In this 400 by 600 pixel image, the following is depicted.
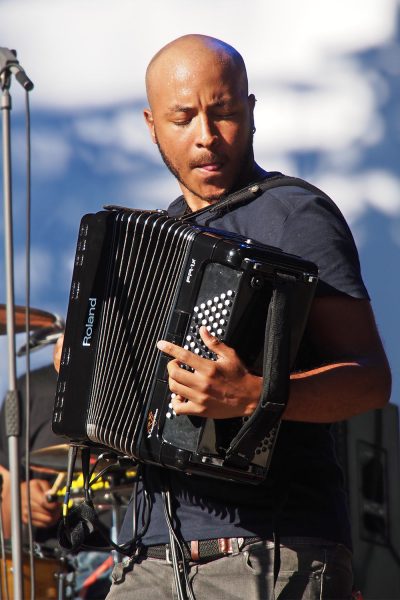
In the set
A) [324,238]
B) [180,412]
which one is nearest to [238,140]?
[324,238]

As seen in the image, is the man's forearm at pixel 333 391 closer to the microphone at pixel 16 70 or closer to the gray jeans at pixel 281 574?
the gray jeans at pixel 281 574

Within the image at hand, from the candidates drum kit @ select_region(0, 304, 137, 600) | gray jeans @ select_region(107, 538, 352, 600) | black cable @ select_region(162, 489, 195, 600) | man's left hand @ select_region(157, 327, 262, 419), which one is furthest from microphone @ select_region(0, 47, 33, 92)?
drum kit @ select_region(0, 304, 137, 600)

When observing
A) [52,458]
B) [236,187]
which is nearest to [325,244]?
[236,187]

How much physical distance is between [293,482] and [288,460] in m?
0.05

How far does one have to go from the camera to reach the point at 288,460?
7.10ft

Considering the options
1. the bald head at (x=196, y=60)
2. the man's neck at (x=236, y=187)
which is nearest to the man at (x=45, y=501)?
the man's neck at (x=236, y=187)

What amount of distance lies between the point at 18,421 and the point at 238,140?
0.86 meters

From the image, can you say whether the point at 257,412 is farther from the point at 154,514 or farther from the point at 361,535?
the point at 361,535

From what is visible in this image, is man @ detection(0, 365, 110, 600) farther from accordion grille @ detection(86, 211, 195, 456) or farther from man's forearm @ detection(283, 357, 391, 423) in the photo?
man's forearm @ detection(283, 357, 391, 423)

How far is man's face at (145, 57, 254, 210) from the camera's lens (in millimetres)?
2482

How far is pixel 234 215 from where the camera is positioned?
2.39 m

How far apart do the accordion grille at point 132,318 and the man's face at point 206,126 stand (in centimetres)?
28

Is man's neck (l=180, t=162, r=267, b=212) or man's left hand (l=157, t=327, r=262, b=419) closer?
man's left hand (l=157, t=327, r=262, b=419)

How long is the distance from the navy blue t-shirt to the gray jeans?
1.2 inches
